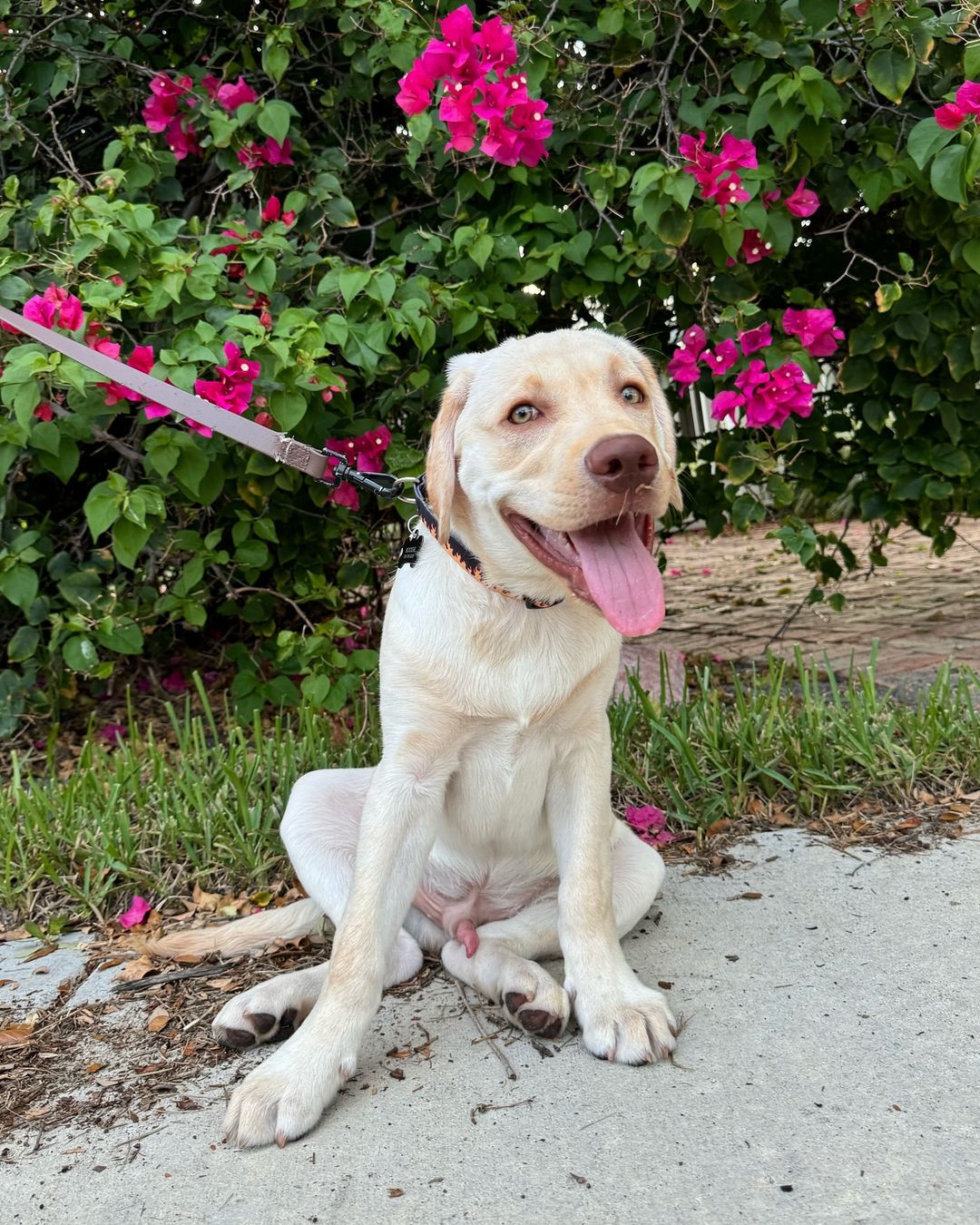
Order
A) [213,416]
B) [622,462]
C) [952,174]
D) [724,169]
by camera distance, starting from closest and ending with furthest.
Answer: [622,462] < [213,416] < [952,174] < [724,169]

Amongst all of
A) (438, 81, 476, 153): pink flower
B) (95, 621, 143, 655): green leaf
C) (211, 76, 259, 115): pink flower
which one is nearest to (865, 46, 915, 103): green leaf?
(438, 81, 476, 153): pink flower

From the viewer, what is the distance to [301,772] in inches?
148

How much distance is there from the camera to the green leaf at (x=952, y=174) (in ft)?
9.86

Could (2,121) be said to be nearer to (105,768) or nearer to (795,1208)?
(105,768)

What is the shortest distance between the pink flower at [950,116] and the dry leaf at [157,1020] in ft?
9.95

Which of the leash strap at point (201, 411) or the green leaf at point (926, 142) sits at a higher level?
the green leaf at point (926, 142)

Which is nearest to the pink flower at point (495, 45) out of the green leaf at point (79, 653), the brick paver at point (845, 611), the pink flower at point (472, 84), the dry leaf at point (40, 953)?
the pink flower at point (472, 84)

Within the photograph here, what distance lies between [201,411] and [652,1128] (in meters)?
2.02

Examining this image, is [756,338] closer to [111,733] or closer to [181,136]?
[181,136]

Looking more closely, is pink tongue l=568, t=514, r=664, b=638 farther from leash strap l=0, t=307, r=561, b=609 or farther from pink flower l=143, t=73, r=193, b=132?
pink flower l=143, t=73, r=193, b=132

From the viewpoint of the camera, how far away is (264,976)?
8.97ft

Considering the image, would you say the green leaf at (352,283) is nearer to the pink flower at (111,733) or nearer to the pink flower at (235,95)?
the pink flower at (235,95)

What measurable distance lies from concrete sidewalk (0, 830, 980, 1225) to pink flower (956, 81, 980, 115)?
2.13 m

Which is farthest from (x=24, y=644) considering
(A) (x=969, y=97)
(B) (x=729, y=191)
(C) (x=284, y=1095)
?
(A) (x=969, y=97)
